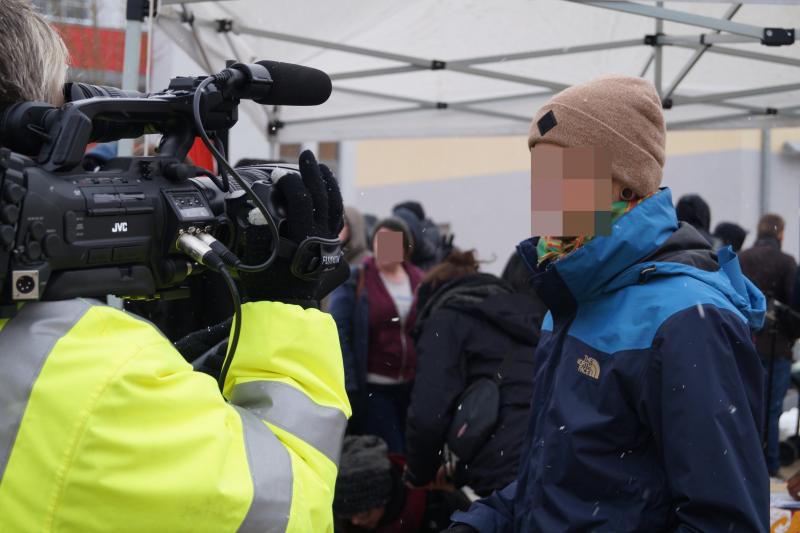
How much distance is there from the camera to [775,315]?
5.29m

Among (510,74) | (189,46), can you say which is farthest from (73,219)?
(510,74)

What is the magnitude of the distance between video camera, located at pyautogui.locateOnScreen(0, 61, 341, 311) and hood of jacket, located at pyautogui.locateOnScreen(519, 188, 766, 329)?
2.04ft

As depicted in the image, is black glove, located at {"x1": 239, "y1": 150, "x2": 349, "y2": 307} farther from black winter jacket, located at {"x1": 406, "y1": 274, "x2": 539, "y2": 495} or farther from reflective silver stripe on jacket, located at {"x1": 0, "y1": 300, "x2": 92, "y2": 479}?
black winter jacket, located at {"x1": 406, "y1": 274, "x2": 539, "y2": 495}

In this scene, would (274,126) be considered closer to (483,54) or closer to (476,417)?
(483,54)

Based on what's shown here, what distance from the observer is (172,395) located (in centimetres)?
109

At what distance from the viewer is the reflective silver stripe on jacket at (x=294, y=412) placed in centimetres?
121

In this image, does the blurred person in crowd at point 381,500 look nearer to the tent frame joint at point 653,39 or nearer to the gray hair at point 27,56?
the tent frame joint at point 653,39

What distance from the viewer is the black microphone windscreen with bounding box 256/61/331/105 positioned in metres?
1.43

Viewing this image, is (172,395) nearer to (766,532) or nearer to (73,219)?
(73,219)

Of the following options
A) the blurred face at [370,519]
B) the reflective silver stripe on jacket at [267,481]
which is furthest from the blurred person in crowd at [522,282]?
the reflective silver stripe on jacket at [267,481]

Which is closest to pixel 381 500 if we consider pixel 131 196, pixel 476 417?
pixel 476 417

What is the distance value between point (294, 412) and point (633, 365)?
2.30 ft

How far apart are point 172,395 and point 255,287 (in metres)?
0.28

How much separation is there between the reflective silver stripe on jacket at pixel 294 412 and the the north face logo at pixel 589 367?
629 mm
